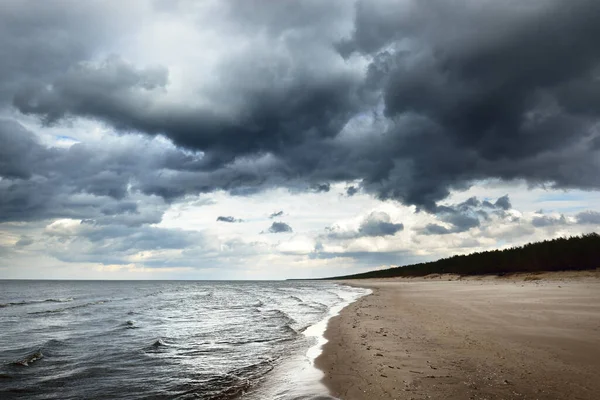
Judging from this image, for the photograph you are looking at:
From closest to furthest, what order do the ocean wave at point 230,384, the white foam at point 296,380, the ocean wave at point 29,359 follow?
the white foam at point 296,380 → the ocean wave at point 230,384 → the ocean wave at point 29,359

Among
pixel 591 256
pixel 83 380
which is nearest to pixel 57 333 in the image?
pixel 83 380

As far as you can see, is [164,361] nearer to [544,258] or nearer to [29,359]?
[29,359]

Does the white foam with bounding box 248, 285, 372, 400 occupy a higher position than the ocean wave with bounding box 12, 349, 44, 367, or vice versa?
the white foam with bounding box 248, 285, 372, 400

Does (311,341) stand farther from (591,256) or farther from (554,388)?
(591,256)

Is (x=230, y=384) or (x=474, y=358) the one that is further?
(x=230, y=384)

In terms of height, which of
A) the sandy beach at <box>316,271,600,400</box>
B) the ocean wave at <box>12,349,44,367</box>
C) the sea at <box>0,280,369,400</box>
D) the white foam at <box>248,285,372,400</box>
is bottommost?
the sea at <box>0,280,369,400</box>

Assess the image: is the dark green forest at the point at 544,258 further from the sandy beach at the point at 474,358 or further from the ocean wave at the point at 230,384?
the ocean wave at the point at 230,384

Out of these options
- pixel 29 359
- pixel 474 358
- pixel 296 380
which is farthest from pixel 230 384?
pixel 29 359

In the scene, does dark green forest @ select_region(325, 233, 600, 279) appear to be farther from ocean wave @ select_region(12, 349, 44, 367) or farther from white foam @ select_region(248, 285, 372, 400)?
ocean wave @ select_region(12, 349, 44, 367)

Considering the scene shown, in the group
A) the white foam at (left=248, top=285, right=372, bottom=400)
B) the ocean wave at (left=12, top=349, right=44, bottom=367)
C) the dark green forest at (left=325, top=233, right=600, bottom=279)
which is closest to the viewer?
the white foam at (left=248, top=285, right=372, bottom=400)

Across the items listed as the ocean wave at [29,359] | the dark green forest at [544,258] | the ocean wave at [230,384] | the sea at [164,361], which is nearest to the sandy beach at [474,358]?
the sea at [164,361]

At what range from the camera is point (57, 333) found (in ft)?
68.9

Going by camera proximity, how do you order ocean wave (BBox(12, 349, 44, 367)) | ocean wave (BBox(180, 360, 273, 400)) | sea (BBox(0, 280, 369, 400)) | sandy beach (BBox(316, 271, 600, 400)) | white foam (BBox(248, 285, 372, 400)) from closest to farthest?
sandy beach (BBox(316, 271, 600, 400)) < white foam (BBox(248, 285, 372, 400)) < ocean wave (BBox(180, 360, 273, 400)) < sea (BBox(0, 280, 369, 400)) < ocean wave (BBox(12, 349, 44, 367))

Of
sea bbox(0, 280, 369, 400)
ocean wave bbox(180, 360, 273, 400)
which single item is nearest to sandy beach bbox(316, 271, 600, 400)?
sea bbox(0, 280, 369, 400)
